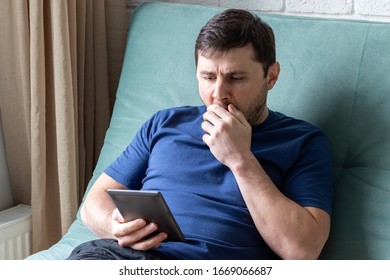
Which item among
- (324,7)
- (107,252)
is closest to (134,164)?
(107,252)

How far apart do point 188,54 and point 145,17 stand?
8.6 inches

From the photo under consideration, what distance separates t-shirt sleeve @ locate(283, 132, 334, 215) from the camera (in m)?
1.58

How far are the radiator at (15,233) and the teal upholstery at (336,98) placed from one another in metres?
0.29

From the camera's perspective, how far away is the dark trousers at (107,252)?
60.3 inches

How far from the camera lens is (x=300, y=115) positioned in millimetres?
1776

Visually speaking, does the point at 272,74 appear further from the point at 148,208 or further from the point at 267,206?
the point at 148,208

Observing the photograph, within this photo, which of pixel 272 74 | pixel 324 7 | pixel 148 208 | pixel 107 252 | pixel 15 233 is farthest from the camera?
pixel 15 233

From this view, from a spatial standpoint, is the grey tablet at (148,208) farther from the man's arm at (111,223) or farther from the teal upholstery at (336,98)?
the teal upholstery at (336,98)

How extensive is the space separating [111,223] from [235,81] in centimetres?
42

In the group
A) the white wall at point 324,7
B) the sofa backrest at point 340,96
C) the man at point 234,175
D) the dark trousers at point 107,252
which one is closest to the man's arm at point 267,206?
the man at point 234,175

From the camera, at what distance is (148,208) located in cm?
144

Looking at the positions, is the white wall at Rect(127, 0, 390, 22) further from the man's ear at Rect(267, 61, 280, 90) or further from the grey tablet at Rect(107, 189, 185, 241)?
the grey tablet at Rect(107, 189, 185, 241)

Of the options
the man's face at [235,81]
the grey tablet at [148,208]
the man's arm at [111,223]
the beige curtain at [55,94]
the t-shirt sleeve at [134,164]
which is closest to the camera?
the grey tablet at [148,208]

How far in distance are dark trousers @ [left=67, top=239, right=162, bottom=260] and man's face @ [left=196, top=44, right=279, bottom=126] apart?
14.6 inches
